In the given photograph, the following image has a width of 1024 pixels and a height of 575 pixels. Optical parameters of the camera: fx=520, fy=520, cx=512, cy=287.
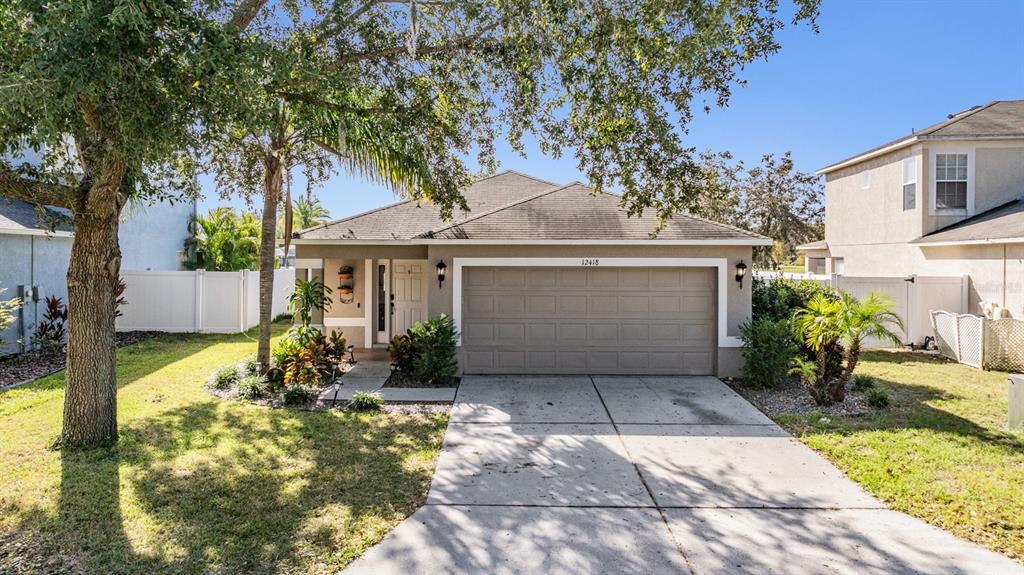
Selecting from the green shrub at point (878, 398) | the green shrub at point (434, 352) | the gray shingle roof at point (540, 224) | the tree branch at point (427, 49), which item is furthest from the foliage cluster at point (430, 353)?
the green shrub at point (878, 398)

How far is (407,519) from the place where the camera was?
4.40m

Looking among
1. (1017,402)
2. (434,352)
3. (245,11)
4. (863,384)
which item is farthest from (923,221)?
(245,11)

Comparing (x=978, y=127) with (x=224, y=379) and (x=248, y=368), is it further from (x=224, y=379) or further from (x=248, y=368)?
(x=224, y=379)

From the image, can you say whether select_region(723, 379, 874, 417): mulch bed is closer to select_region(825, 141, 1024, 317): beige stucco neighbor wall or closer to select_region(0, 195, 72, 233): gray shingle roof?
select_region(825, 141, 1024, 317): beige stucco neighbor wall

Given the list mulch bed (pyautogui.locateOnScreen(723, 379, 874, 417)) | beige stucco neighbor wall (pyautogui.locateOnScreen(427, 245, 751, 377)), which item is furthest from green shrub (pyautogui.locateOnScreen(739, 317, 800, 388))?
beige stucco neighbor wall (pyautogui.locateOnScreen(427, 245, 751, 377))

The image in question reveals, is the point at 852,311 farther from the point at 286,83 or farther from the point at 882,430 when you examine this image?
the point at 286,83

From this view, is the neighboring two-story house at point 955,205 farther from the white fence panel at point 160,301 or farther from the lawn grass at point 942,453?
the white fence panel at point 160,301

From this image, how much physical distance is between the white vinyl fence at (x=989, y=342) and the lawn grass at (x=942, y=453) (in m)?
1.26

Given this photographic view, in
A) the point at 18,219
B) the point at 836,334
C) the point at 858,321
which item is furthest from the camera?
the point at 18,219

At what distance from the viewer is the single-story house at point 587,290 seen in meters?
9.61

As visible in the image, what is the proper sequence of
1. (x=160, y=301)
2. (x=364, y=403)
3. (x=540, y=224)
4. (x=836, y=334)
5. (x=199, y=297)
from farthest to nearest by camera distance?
(x=199, y=297), (x=160, y=301), (x=540, y=224), (x=364, y=403), (x=836, y=334)

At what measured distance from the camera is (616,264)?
9.63 m

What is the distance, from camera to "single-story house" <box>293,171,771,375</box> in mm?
9609

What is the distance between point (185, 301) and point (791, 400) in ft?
48.5
